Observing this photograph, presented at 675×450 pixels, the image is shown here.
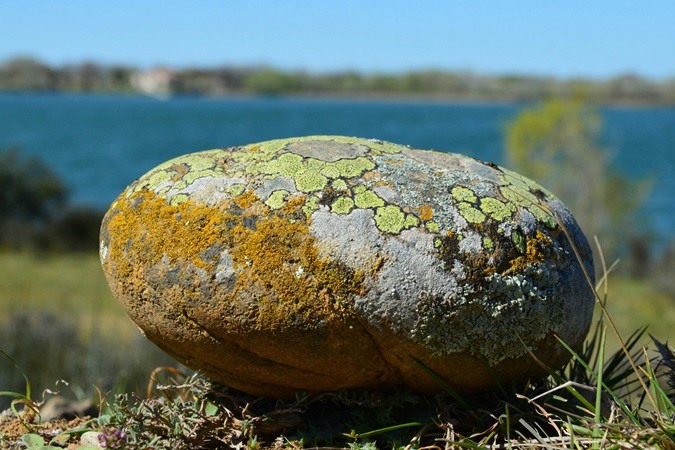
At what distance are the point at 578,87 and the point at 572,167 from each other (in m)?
3.13

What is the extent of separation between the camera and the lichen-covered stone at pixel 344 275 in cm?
320

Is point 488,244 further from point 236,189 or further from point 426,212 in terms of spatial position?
point 236,189

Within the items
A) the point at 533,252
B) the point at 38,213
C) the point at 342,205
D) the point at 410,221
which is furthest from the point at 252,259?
the point at 38,213

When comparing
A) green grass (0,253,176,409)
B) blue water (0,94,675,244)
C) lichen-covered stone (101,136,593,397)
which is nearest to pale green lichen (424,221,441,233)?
lichen-covered stone (101,136,593,397)

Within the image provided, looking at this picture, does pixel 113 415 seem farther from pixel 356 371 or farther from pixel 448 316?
pixel 448 316

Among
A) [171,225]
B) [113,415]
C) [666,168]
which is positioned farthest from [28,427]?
[666,168]

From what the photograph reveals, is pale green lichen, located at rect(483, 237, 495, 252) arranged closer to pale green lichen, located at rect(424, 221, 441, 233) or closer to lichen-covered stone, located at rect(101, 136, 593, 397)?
lichen-covered stone, located at rect(101, 136, 593, 397)

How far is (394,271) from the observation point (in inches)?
125

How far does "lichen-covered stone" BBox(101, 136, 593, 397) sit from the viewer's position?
320 cm

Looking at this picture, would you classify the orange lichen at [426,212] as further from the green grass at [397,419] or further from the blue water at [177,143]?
the blue water at [177,143]

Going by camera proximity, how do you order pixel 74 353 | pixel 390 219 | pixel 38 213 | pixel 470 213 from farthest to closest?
1. pixel 38 213
2. pixel 74 353
3. pixel 470 213
4. pixel 390 219

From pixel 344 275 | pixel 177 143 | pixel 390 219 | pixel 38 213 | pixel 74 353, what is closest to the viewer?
pixel 344 275

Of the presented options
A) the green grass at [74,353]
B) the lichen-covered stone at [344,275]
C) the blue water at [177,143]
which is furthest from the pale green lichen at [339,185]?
the blue water at [177,143]

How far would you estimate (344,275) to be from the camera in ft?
10.4
